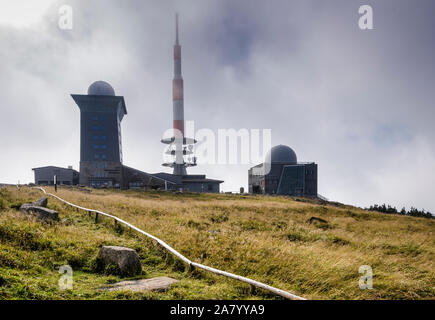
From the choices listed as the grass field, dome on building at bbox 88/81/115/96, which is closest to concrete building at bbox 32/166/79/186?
dome on building at bbox 88/81/115/96

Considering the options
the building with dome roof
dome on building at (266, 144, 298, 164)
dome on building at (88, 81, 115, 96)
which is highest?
dome on building at (88, 81, 115, 96)

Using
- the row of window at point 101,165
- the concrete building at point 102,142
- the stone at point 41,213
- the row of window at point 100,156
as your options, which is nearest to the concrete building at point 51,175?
the concrete building at point 102,142

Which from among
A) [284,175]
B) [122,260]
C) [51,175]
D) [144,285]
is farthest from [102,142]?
[144,285]

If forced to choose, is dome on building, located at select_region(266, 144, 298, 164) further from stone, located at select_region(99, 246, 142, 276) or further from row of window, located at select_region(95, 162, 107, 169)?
stone, located at select_region(99, 246, 142, 276)

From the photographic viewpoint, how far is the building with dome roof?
192 feet

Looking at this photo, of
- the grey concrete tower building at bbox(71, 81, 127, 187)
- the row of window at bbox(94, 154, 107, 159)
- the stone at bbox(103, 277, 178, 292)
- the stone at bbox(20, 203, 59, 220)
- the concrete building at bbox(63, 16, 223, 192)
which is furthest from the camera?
the row of window at bbox(94, 154, 107, 159)

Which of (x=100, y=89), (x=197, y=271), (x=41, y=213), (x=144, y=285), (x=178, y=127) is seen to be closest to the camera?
(x=144, y=285)

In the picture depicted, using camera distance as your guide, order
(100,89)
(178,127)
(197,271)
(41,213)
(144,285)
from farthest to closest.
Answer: (100,89) < (178,127) < (41,213) < (197,271) < (144,285)

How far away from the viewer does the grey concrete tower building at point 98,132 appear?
63.8 meters

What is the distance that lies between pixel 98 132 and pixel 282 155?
48.6 m

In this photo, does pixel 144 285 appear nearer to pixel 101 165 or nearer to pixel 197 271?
pixel 197 271

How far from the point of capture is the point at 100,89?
69.5m
